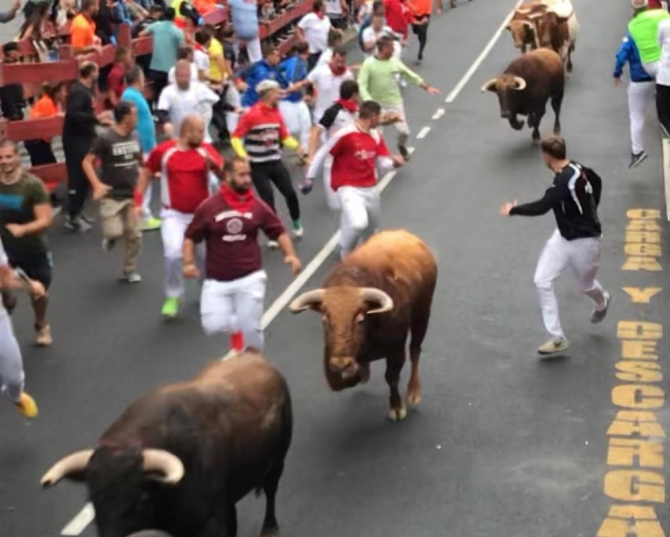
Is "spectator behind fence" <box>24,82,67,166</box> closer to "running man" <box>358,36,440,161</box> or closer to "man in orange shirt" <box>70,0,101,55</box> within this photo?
"man in orange shirt" <box>70,0,101,55</box>

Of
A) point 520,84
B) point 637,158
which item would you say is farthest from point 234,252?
point 520,84

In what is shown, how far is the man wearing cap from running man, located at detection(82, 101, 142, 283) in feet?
21.7

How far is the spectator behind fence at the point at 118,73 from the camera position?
55.6 feet

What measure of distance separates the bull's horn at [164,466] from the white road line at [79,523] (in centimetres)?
215

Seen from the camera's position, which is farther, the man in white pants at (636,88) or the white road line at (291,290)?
the man in white pants at (636,88)

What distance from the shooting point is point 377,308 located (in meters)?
9.07

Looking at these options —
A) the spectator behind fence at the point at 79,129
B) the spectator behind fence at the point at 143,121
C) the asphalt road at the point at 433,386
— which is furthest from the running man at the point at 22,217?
the spectator behind fence at the point at 79,129

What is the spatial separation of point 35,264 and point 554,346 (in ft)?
15.0

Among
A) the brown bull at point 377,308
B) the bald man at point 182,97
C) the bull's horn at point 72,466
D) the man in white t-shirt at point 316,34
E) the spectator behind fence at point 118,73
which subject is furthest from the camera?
the man in white t-shirt at point 316,34

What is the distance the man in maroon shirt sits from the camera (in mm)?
9727

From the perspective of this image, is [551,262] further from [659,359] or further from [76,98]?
[76,98]

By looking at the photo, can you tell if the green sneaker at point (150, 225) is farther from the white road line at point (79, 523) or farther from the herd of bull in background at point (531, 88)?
the white road line at point (79, 523)

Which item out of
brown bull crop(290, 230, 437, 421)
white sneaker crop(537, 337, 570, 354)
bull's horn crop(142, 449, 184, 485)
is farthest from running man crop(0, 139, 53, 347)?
bull's horn crop(142, 449, 184, 485)

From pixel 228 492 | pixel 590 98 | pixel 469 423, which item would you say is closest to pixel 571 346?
pixel 469 423
